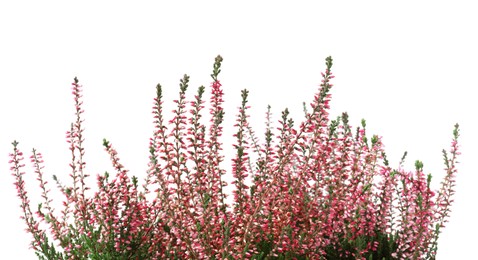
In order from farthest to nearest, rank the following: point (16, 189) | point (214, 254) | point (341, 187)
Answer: point (16, 189), point (341, 187), point (214, 254)

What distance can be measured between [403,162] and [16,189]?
3.63 m

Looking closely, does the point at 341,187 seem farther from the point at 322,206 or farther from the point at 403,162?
the point at 403,162

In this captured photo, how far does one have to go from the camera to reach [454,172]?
20.0 feet

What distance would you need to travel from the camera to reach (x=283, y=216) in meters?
5.30

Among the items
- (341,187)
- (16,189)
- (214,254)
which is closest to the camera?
(214,254)

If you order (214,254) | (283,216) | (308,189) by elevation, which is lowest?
(214,254)

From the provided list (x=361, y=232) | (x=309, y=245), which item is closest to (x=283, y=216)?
(x=309, y=245)

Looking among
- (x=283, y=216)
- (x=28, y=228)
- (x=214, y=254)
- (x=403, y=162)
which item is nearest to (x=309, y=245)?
(x=283, y=216)

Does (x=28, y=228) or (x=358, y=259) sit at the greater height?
(x=28, y=228)

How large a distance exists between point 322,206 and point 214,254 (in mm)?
1127

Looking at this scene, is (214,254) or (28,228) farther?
(28,228)

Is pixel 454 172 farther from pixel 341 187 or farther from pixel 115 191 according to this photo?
pixel 115 191

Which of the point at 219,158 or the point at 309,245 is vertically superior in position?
the point at 219,158

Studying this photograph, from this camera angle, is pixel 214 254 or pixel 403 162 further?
pixel 403 162
